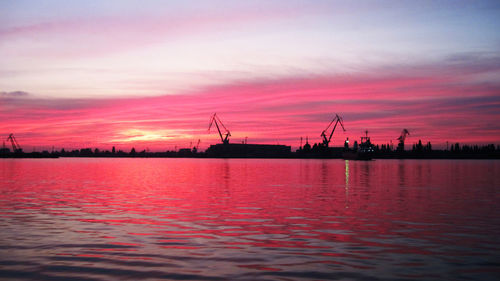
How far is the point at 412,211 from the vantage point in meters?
25.2

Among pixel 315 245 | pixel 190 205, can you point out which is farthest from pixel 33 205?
pixel 315 245

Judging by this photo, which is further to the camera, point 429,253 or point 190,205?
point 190,205

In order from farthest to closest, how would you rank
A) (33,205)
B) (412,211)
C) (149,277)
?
(33,205) → (412,211) → (149,277)

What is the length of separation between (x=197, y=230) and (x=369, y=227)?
25.0 feet

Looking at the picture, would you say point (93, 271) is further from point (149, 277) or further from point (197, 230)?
point (197, 230)

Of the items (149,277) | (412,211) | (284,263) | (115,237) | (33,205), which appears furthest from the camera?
(33,205)

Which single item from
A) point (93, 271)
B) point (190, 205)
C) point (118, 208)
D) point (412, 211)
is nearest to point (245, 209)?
point (190, 205)

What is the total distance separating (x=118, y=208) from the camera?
2612 cm

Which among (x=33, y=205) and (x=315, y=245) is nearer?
(x=315, y=245)

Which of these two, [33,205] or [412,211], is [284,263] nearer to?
[412,211]

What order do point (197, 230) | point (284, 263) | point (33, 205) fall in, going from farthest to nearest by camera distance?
point (33, 205) → point (197, 230) → point (284, 263)

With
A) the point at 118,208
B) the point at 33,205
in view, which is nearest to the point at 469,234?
the point at 118,208

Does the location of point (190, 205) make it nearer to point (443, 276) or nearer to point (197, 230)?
point (197, 230)

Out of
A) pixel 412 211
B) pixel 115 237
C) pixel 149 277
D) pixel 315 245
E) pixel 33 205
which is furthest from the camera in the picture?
pixel 33 205
